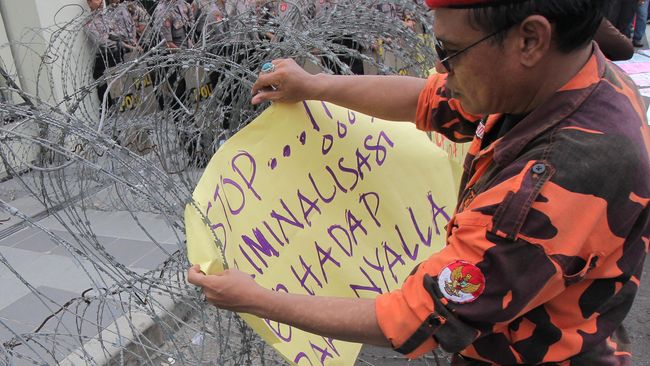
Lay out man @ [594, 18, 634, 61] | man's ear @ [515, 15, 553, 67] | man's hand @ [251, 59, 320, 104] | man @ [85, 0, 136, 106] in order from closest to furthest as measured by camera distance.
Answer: man's ear @ [515, 15, 553, 67]
man's hand @ [251, 59, 320, 104]
man @ [594, 18, 634, 61]
man @ [85, 0, 136, 106]

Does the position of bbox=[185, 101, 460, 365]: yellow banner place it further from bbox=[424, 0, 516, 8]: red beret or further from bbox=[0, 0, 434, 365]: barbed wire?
bbox=[424, 0, 516, 8]: red beret

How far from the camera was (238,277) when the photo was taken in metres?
1.07

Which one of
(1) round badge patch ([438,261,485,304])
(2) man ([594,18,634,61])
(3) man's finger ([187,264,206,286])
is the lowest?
(2) man ([594,18,634,61])

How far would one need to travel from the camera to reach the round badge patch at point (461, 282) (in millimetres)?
853

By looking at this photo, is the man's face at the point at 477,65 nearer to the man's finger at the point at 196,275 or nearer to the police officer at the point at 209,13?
the man's finger at the point at 196,275

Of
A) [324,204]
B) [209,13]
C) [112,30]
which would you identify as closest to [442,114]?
[324,204]

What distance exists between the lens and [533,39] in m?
0.81

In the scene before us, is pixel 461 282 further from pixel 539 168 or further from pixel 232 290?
pixel 232 290

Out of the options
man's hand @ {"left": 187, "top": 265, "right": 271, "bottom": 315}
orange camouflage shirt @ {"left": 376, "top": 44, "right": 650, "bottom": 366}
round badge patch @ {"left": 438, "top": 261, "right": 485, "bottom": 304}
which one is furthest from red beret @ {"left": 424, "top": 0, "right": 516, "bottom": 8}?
man's hand @ {"left": 187, "top": 265, "right": 271, "bottom": 315}

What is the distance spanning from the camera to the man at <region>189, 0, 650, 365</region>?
2.63ft

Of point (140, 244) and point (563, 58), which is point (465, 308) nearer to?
point (563, 58)

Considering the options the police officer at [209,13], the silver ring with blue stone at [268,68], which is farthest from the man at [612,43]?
the silver ring with blue stone at [268,68]

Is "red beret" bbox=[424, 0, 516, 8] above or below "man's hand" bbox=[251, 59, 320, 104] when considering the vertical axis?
above

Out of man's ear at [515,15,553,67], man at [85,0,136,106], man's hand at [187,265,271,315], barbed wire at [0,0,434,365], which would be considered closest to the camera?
man's ear at [515,15,553,67]
